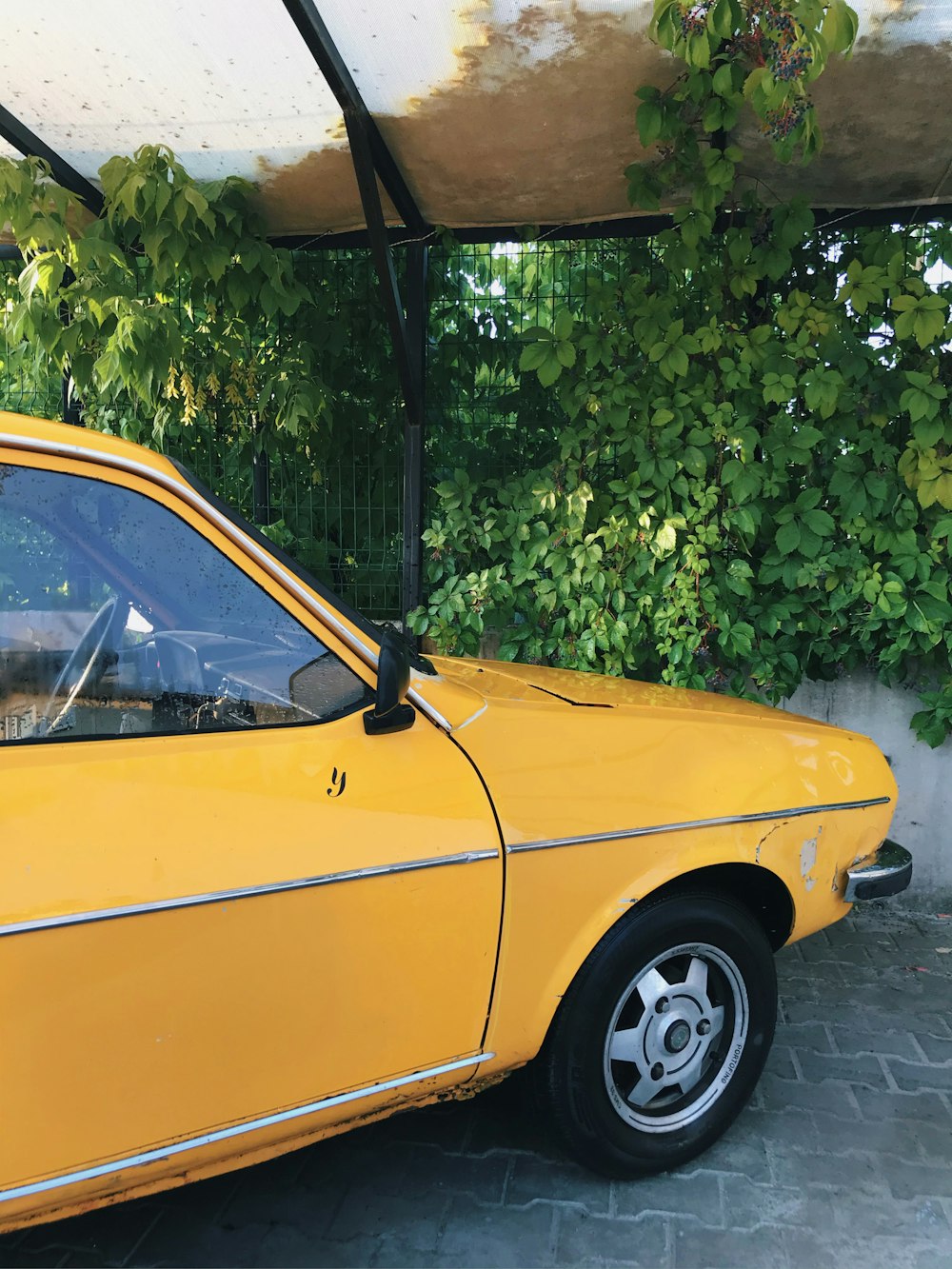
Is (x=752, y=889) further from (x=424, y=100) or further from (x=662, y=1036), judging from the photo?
(x=424, y=100)

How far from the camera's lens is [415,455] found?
4.84 meters

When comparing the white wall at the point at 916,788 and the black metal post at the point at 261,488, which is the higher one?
the black metal post at the point at 261,488

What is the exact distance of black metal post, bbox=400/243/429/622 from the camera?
4816 mm

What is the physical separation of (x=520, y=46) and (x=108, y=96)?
164cm

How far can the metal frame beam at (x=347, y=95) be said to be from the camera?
3117mm

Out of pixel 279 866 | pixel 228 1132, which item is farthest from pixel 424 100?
pixel 228 1132

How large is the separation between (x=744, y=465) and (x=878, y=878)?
6.71ft

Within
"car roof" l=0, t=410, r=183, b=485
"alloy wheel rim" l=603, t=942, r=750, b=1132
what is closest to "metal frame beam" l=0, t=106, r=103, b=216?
"car roof" l=0, t=410, r=183, b=485

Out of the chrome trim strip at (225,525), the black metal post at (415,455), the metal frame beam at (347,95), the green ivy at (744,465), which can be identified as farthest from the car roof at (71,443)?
the black metal post at (415,455)

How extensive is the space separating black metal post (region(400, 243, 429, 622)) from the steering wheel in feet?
9.87

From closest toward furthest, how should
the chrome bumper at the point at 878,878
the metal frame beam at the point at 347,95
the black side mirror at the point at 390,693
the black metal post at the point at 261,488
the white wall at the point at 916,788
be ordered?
the black side mirror at the point at 390,693, the chrome bumper at the point at 878,878, the metal frame beam at the point at 347,95, the white wall at the point at 916,788, the black metal post at the point at 261,488

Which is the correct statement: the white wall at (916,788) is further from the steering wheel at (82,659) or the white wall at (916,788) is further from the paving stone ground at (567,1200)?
the steering wheel at (82,659)

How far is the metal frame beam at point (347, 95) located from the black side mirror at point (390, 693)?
2.30 meters

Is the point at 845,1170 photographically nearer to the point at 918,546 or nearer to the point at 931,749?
the point at 931,749
